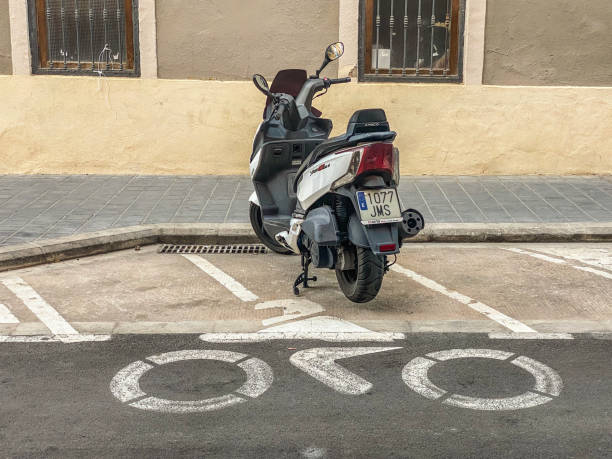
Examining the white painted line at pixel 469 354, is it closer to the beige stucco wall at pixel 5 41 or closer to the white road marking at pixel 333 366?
the white road marking at pixel 333 366

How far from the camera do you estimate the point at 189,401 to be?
14.6 ft

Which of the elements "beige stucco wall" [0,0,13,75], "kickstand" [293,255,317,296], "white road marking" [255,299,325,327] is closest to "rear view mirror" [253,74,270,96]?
"kickstand" [293,255,317,296]

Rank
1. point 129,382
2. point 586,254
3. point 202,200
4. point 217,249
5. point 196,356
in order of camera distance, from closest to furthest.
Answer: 1. point 129,382
2. point 196,356
3. point 586,254
4. point 217,249
5. point 202,200

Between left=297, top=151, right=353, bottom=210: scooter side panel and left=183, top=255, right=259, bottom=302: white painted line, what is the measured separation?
2.69 feet

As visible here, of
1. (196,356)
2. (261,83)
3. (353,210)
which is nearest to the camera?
(196,356)

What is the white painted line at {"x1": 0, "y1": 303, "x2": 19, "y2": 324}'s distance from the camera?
5848 mm

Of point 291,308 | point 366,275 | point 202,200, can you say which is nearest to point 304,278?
point 291,308

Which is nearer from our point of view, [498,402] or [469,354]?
[498,402]

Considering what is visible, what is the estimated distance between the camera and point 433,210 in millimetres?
9258

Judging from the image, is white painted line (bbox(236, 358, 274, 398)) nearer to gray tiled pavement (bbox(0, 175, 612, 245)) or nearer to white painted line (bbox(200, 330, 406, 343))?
white painted line (bbox(200, 330, 406, 343))

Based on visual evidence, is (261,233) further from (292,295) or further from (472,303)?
(472,303)

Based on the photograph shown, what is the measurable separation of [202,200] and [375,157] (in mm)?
4280

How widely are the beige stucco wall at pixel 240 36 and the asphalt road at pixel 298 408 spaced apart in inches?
254

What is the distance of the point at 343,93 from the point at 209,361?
6.67 m
